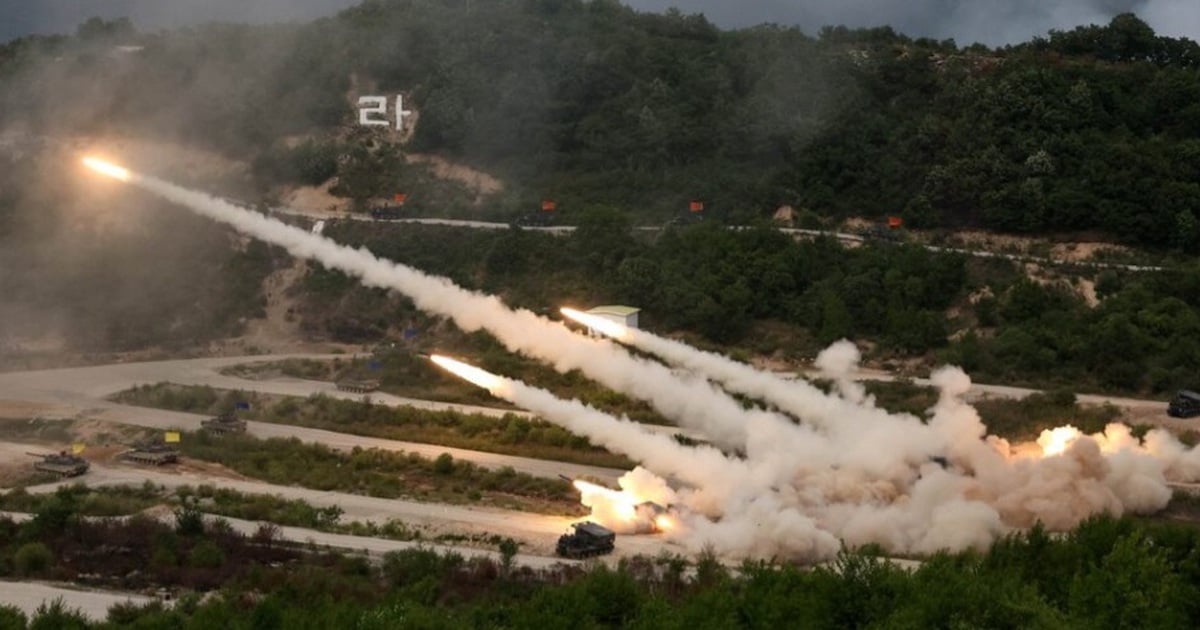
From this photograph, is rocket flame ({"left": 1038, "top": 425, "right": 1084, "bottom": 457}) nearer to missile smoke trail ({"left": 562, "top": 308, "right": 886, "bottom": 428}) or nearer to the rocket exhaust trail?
missile smoke trail ({"left": 562, "top": 308, "right": 886, "bottom": 428})

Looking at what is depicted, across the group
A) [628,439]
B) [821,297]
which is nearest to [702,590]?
[628,439]

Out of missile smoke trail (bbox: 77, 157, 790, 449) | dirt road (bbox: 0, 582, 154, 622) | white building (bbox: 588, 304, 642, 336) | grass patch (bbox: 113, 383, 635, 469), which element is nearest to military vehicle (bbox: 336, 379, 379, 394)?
grass patch (bbox: 113, 383, 635, 469)

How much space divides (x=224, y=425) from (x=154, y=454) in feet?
13.0

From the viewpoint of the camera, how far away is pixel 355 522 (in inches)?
1587

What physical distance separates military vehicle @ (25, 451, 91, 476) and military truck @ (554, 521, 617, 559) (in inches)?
770

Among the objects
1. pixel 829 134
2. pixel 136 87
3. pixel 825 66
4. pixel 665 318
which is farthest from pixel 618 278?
pixel 136 87

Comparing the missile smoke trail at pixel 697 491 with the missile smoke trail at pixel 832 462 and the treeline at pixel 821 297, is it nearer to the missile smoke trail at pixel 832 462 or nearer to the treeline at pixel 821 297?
the missile smoke trail at pixel 832 462

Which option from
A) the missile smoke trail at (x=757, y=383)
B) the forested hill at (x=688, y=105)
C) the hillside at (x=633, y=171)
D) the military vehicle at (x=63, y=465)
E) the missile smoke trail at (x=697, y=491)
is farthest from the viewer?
the forested hill at (x=688, y=105)

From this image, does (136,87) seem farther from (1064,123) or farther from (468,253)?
(1064,123)

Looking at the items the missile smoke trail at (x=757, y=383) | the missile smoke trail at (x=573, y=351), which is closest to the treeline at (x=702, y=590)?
the missile smoke trail at (x=573, y=351)

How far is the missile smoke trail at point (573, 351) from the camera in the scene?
45.8 metres

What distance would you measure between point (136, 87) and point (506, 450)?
5250 centimetres

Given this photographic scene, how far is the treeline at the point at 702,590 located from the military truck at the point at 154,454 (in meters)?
11.6

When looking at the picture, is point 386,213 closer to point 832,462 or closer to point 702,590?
point 832,462
